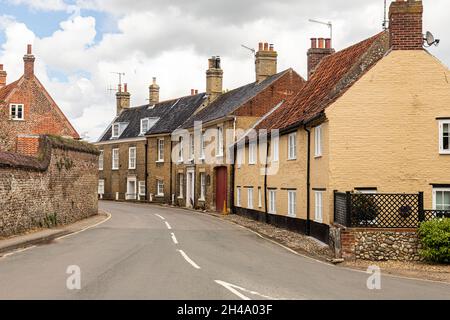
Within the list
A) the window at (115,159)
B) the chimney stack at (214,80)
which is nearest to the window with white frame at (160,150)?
the chimney stack at (214,80)

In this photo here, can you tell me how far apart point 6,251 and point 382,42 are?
1715 cm

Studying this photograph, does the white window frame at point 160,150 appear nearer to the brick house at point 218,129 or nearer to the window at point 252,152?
the brick house at point 218,129

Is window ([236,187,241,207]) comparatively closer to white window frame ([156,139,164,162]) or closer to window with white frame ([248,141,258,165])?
window with white frame ([248,141,258,165])

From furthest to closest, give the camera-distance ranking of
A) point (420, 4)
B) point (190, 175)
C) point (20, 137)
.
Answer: point (190, 175) < point (20, 137) < point (420, 4)

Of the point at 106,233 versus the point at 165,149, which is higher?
the point at 165,149

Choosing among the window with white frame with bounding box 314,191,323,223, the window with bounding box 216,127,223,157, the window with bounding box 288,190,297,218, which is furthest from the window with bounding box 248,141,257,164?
the window with white frame with bounding box 314,191,323,223

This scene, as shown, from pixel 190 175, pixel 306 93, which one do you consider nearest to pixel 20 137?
pixel 190 175

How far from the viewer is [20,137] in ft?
135

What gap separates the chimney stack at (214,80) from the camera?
5053cm

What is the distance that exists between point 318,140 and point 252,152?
13043mm

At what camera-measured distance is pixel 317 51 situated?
32.8 m

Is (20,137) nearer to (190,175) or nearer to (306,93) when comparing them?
(190,175)

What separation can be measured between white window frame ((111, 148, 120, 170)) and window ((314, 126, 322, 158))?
139 feet
